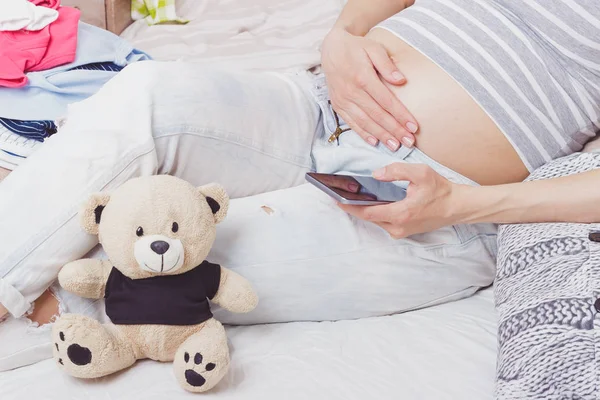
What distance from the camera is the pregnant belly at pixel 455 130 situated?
97 cm

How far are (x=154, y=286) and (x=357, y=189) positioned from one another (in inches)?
12.0

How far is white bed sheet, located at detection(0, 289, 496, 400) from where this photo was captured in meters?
0.81

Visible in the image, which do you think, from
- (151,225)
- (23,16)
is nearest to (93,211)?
(151,225)

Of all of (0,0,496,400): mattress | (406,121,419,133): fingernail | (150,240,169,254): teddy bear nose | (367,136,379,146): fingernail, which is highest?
(406,121,419,133): fingernail

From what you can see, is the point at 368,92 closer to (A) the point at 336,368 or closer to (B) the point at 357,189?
(B) the point at 357,189

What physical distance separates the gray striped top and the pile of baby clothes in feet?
2.06

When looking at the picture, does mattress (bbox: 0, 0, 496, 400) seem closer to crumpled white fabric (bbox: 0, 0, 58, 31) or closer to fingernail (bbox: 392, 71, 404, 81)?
fingernail (bbox: 392, 71, 404, 81)

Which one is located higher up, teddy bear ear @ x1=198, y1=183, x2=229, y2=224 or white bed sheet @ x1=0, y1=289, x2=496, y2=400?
teddy bear ear @ x1=198, y1=183, x2=229, y2=224

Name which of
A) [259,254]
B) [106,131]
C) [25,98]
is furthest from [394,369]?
[25,98]

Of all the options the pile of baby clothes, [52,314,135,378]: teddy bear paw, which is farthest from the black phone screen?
the pile of baby clothes

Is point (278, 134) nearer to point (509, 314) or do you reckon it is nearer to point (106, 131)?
point (106, 131)

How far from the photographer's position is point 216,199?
2.79 ft

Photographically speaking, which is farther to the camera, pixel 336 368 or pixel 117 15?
pixel 117 15

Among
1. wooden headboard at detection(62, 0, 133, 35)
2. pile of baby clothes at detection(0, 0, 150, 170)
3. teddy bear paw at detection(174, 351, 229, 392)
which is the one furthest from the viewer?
wooden headboard at detection(62, 0, 133, 35)
